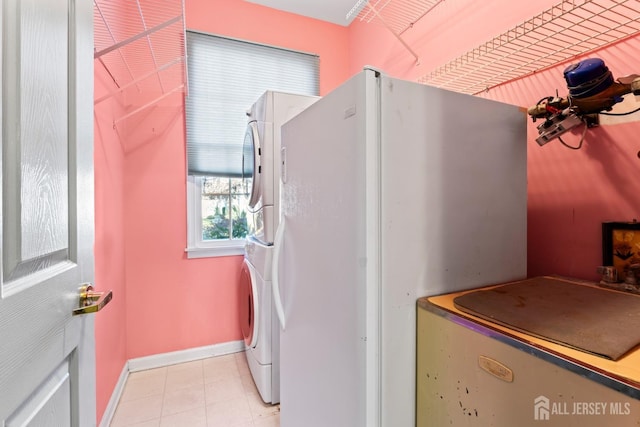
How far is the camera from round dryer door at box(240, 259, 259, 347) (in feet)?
6.21

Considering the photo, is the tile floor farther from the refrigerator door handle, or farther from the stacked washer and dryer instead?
the refrigerator door handle

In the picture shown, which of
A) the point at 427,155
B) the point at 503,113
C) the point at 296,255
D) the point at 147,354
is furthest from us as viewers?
the point at 147,354

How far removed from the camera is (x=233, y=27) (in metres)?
2.50

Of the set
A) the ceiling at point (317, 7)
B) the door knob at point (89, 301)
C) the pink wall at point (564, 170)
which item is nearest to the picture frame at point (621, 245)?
the pink wall at point (564, 170)

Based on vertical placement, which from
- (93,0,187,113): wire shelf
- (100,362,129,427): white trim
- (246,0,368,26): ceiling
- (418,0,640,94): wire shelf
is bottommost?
(100,362,129,427): white trim

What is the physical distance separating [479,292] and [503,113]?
68 cm

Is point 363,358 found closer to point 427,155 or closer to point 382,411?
point 382,411

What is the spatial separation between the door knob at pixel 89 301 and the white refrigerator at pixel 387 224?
0.64 metres

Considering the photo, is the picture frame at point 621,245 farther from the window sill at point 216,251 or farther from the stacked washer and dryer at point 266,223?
the window sill at point 216,251

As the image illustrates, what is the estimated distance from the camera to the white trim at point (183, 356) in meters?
2.28

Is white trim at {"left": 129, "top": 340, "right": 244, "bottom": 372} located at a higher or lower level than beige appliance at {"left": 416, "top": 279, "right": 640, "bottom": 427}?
lower

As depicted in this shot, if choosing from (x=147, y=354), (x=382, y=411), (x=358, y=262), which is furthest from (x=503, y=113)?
(x=147, y=354)

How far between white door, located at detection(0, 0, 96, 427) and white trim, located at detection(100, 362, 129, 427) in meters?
1.11

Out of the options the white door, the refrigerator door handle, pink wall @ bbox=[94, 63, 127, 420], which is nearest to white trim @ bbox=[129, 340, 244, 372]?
pink wall @ bbox=[94, 63, 127, 420]
